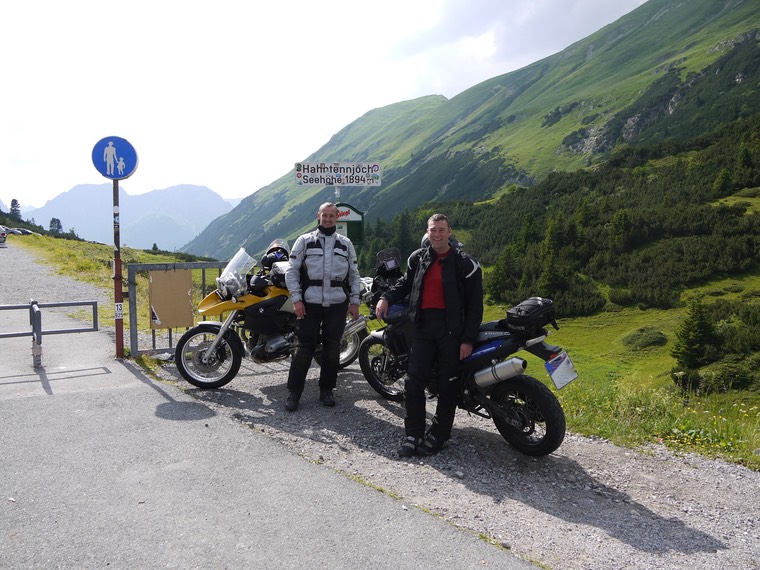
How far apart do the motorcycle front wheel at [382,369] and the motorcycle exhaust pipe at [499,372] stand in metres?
1.46

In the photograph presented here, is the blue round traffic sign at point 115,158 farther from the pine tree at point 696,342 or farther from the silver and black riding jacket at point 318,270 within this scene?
the pine tree at point 696,342

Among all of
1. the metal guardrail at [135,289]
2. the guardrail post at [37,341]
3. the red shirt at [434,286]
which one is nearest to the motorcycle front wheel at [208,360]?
the metal guardrail at [135,289]

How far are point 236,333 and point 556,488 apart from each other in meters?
4.27

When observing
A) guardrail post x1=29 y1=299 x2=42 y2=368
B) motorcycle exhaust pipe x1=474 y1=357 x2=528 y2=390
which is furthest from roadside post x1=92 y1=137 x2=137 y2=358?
motorcycle exhaust pipe x1=474 y1=357 x2=528 y2=390

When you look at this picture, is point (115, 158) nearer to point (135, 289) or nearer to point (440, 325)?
point (135, 289)

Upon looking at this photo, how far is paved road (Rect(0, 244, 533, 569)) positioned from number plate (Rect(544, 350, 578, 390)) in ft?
5.45

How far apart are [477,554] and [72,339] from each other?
28.4ft

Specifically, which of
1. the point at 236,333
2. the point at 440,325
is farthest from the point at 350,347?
the point at 440,325

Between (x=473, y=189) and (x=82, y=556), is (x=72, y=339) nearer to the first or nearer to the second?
(x=82, y=556)

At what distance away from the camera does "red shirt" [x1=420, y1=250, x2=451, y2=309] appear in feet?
16.6

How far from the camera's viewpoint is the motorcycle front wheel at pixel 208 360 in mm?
6863

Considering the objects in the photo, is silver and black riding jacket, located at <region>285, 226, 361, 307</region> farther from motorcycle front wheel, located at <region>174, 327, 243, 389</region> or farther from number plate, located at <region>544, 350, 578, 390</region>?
number plate, located at <region>544, 350, 578, 390</region>

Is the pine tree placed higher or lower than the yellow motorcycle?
lower

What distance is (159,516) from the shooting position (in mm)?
3701
